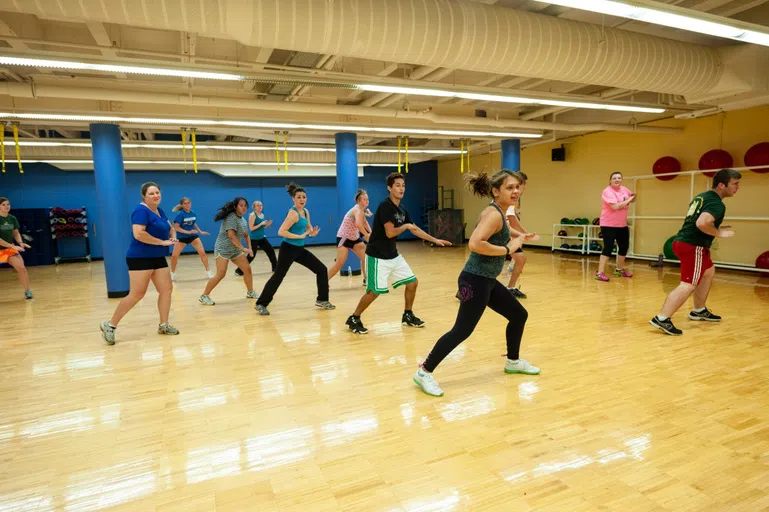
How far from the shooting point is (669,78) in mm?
5121

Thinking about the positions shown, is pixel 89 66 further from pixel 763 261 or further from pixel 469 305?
pixel 763 261

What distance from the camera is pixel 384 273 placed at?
4145 millimetres

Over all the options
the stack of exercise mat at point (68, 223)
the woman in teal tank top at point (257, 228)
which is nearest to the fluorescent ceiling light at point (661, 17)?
the woman in teal tank top at point (257, 228)

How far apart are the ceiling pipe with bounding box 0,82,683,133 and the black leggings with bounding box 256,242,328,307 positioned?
238cm

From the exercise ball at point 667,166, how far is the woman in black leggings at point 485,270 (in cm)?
830

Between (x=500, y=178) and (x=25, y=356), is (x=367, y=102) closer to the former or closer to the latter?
(x=500, y=178)

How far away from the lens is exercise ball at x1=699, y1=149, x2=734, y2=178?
8276 mm

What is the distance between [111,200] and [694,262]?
7.87 m

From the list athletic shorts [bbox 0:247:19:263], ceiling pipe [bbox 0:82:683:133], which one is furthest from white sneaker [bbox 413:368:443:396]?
athletic shorts [bbox 0:247:19:263]

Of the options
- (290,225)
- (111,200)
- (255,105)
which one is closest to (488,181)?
(290,225)

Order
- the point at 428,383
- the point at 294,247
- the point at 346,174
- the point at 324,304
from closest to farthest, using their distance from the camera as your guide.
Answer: the point at 428,383
the point at 294,247
the point at 324,304
the point at 346,174

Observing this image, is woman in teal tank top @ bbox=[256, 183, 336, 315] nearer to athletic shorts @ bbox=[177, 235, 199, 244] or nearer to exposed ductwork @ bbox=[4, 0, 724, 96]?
exposed ductwork @ bbox=[4, 0, 724, 96]

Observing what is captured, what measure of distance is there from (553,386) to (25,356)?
4708 mm

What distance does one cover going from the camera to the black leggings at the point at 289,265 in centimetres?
522
